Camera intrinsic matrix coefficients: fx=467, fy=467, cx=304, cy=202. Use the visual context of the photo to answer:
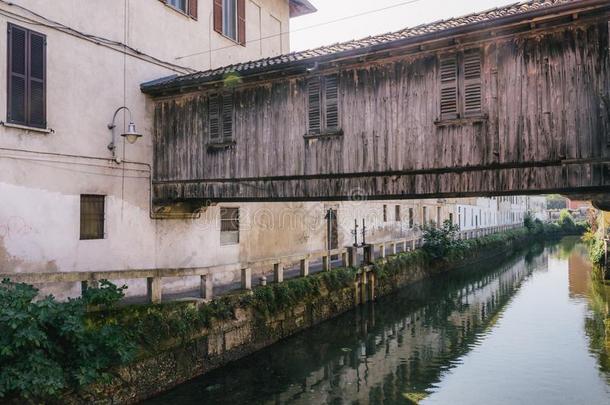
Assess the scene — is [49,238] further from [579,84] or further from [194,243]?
[579,84]

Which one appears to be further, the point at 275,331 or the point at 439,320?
the point at 439,320

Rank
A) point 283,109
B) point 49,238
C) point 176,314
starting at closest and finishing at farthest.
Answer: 1. point 176,314
2. point 49,238
3. point 283,109

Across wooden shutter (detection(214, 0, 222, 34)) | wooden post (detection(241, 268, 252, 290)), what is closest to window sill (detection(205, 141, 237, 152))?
wooden post (detection(241, 268, 252, 290))

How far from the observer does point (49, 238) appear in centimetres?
933

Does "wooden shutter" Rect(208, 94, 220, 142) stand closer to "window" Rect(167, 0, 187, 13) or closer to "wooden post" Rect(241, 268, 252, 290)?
"wooden post" Rect(241, 268, 252, 290)

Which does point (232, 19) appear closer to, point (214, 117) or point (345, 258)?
point (214, 117)

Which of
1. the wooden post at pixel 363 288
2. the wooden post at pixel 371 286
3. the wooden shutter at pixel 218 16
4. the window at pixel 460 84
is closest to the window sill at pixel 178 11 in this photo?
the wooden shutter at pixel 218 16

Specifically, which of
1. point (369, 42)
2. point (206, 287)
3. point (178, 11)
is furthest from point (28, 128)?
point (369, 42)

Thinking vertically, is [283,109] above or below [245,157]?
above

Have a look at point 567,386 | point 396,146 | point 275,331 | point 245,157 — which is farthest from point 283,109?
point 567,386

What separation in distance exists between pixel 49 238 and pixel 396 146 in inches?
279

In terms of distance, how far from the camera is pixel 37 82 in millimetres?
9148

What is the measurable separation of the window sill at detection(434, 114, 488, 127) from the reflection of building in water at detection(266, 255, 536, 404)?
16.6 feet

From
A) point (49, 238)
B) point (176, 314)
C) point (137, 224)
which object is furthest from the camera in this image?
point (137, 224)
